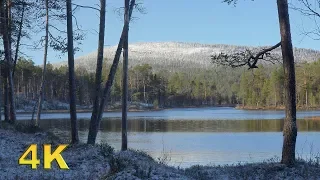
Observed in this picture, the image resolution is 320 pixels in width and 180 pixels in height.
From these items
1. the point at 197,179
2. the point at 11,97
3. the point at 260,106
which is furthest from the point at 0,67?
the point at 260,106

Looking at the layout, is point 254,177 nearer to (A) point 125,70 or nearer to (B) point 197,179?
(B) point 197,179

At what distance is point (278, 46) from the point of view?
10.5 meters

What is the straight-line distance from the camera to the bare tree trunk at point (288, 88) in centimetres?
999

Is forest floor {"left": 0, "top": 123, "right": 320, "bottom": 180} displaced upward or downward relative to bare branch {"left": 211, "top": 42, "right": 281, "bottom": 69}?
downward

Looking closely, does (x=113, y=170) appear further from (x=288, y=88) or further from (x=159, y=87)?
(x=159, y=87)

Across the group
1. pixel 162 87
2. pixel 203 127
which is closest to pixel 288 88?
pixel 203 127

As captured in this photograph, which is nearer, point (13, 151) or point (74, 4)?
point (13, 151)

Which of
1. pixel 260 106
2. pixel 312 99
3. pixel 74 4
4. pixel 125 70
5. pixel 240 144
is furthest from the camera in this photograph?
pixel 260 106

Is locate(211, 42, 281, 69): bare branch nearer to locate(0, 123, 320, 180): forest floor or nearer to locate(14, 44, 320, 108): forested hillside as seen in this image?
locate(0, 123, 320, 180): forest floor

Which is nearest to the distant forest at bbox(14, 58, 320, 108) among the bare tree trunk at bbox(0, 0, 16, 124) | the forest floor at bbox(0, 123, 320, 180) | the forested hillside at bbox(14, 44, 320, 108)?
the forested hillside at bbox(14, 44, 320, 108)

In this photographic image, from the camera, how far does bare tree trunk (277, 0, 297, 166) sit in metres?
9.99

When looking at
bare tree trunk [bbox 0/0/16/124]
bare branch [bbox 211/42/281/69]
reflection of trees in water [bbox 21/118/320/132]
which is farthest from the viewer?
reflection of trees in water [bbox 21/118/320/132]

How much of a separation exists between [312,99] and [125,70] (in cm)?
8604

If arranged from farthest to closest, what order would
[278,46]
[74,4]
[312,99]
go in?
[312,99] < [74,4] < [278,46]
